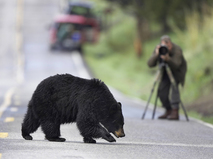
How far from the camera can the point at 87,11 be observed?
46.5m

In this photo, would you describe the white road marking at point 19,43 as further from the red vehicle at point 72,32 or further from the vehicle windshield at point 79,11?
the vehicle windshield at point 79,11

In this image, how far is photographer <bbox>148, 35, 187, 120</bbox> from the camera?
534 inches

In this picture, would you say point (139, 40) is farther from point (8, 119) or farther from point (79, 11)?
point (8, 119)

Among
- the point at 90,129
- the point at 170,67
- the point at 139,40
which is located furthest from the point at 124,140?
the point at 139,40

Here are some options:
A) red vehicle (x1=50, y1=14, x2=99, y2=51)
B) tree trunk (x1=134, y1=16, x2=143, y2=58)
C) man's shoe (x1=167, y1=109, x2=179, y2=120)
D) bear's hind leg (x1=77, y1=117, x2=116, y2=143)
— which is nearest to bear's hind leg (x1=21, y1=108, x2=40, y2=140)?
bear's hind leg (x1=77, y1=117, x2=116, y2=143)

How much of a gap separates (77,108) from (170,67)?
5.37 metres

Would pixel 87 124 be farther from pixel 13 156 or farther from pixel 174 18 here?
pixel 174 18

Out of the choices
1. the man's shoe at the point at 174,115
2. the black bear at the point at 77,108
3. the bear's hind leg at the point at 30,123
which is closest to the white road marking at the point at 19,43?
the man's shoe at the point at 174,115

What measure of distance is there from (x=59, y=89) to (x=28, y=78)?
2143 centimetres

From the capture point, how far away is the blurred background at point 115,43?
74.8ft

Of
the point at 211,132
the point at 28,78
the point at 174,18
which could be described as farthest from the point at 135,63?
the point at 211,132

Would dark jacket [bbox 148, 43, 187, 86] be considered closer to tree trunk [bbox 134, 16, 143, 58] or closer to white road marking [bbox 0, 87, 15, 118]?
white road marking [bbox 0, 87, 15, 118]

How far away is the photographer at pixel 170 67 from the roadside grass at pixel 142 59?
111cm

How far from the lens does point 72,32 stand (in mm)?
42031
